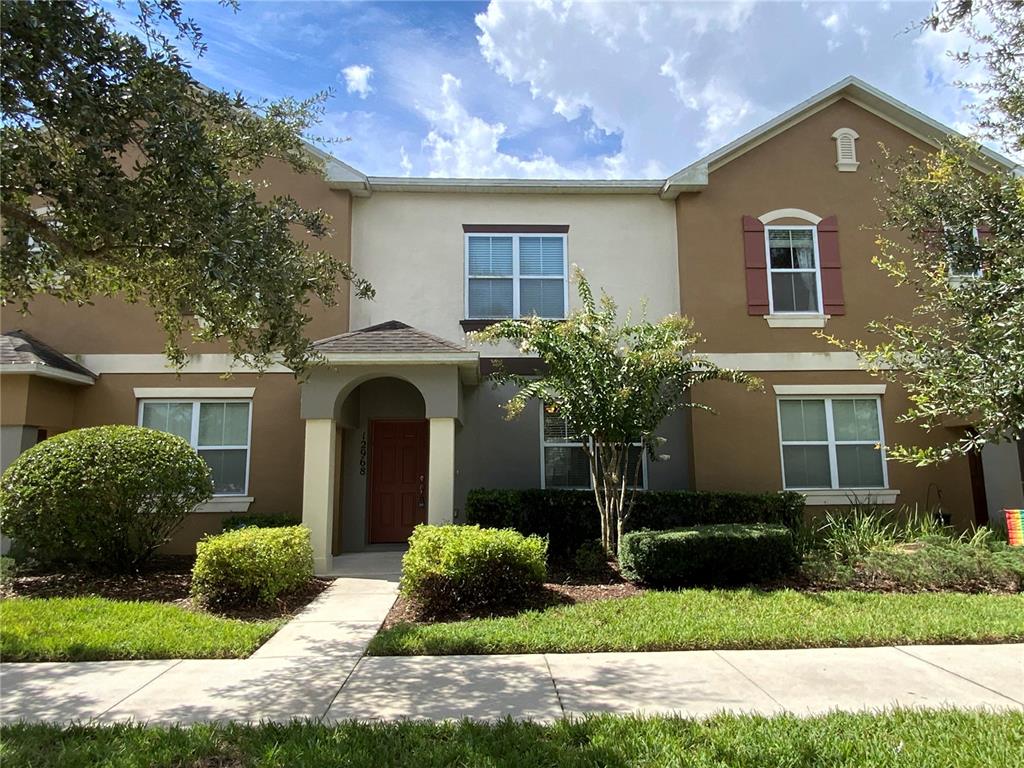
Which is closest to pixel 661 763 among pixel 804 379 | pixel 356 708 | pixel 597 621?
pixel 356 708

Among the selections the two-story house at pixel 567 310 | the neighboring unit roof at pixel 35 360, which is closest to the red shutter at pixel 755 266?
the two-story house at pixel 567 310

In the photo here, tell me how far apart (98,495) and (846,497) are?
1201 cm

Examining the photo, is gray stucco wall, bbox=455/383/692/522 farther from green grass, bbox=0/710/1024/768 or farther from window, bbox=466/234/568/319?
green grass, bbox=0/710/1024/768

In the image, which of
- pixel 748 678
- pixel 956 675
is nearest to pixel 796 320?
pixel 956 675

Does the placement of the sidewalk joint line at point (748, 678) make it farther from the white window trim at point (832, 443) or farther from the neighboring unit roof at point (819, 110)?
the neighboring unit roof at point (819, 110)

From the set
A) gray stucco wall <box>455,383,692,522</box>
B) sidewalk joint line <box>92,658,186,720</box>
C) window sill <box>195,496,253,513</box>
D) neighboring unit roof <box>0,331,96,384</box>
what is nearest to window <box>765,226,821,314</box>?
gray stucco wall <box>455,383,692,522</box>

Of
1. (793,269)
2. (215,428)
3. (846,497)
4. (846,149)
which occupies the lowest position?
(846,497)

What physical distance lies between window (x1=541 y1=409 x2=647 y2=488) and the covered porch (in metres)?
1.79

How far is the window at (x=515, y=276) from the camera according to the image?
41.9 ft

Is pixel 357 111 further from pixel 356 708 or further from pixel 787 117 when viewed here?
pixel 787 117

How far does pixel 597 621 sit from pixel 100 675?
450 cm

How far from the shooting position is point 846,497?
12.2 metres

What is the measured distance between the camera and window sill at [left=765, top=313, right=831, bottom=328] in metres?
12.7

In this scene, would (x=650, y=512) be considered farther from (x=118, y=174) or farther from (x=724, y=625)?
(x=118, y=174)
